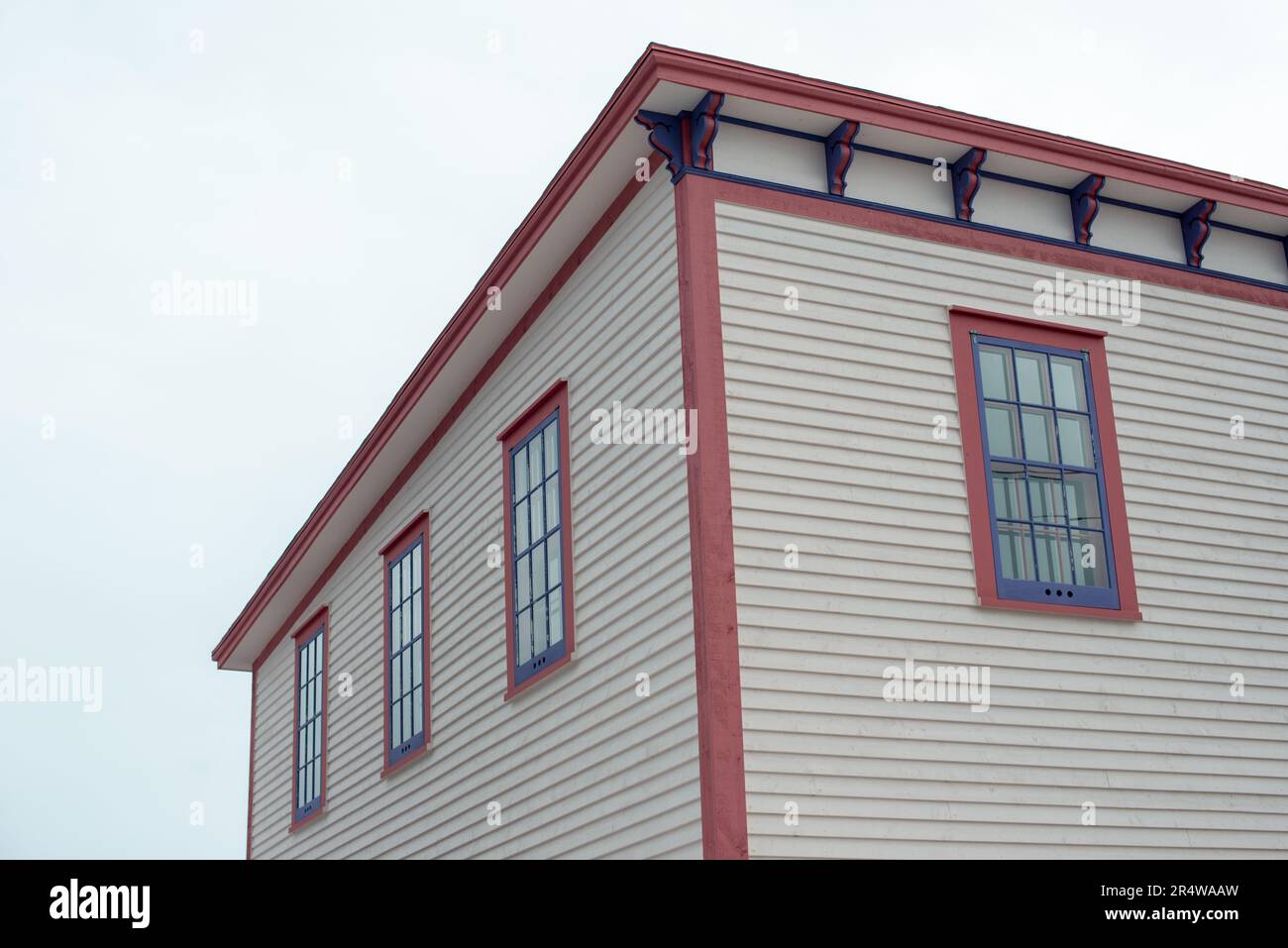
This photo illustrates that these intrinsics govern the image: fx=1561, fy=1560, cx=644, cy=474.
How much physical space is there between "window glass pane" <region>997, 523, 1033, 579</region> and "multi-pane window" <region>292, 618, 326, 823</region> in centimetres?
951

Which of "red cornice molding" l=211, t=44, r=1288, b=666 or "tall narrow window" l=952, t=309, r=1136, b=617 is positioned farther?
"tall narrow window" l=952, t=309, r=1136, b=617

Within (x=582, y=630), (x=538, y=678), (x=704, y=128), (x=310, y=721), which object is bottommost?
(x=538, y=678)

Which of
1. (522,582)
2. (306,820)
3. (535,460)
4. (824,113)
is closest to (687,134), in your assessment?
(824,113)

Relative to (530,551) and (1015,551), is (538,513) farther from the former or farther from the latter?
(1015,551)

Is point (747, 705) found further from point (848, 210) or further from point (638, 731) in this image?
point (848, 210)

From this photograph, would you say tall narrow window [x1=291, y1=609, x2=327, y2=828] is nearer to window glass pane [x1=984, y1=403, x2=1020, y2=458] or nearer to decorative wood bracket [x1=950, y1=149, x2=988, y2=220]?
window glass pane [x1=984, y1=403, x2=1020, y2=458]

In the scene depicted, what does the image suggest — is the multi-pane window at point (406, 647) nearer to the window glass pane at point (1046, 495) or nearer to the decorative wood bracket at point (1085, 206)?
the window glass pane at point (1046, 495)

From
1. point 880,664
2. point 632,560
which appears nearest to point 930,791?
point 880,664

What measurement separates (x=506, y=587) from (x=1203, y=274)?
600cm

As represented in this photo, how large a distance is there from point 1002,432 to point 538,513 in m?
3.68

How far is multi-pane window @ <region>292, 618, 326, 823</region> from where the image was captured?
1772 cm

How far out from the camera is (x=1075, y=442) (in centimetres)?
1104

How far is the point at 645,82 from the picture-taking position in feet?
32.5

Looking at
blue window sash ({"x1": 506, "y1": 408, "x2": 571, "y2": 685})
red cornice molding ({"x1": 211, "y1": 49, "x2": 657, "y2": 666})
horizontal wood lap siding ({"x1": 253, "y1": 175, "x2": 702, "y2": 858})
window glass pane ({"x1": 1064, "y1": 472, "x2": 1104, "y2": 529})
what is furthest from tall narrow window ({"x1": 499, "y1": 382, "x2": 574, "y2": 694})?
window glass pane ({"x1": 1064, "y1": 472, "x2": 1104, "y2": 529})
